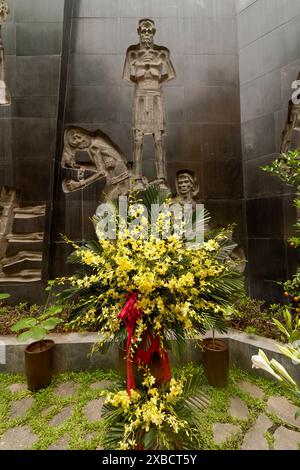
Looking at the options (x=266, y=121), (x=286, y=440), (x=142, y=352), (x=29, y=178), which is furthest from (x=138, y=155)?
(x=286, y=440)

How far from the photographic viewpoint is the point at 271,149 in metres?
4.61

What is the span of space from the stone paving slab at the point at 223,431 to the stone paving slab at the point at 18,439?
1725mm

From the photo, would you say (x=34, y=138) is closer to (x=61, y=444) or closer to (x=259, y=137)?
(x=259, y=137)

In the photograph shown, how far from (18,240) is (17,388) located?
237 cm

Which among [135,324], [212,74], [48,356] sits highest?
[212,74]

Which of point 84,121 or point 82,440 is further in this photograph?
point 84,121

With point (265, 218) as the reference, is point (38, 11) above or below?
above

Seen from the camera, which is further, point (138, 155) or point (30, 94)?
point (138, 155)

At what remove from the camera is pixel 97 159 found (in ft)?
15.6

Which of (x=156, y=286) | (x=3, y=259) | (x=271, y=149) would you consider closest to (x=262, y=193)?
(x=271, y=149)

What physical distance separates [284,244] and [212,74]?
3667 millimetres

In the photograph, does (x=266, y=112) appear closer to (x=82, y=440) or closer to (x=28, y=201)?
(x=28, y=201)

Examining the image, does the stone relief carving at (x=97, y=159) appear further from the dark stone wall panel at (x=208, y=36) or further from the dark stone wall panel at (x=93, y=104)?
the dark stone wall panel at (x=208, y=36)

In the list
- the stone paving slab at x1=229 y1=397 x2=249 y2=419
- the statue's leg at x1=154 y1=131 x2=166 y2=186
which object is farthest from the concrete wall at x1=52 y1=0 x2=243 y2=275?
the stone paving slab at x1=229 y1=397 x2=249 y2=419
